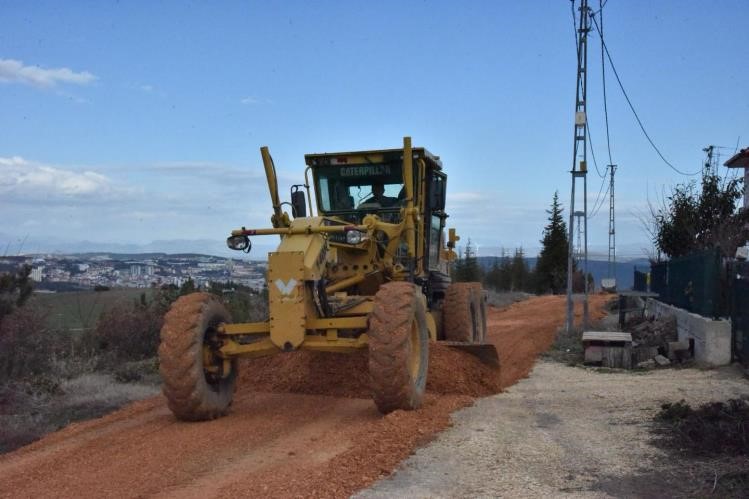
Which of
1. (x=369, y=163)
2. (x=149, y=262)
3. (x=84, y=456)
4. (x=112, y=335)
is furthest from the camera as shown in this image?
(x=149, y=262)

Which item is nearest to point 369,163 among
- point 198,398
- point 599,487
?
point 198,398

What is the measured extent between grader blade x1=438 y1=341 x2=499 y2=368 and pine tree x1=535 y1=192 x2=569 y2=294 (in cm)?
4340

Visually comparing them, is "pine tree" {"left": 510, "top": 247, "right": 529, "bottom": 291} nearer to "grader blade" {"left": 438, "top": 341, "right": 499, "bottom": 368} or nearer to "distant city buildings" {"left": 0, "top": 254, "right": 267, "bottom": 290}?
"distant city buildings" {"left": 0, "top": 254, "right": 267, "bottom": 290}

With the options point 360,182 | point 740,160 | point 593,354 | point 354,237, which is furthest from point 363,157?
point 740,160

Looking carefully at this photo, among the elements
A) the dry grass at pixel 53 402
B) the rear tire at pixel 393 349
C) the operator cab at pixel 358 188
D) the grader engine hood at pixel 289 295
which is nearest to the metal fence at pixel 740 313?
the operator cab at pixel 358 188

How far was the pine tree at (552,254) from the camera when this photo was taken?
5462 centimetres

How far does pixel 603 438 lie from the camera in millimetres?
7938

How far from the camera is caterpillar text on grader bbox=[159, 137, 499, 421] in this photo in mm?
8477

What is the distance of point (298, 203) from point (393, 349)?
3.74 metres

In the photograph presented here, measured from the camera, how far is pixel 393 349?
8156 mm

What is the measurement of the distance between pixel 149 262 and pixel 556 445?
1797cm

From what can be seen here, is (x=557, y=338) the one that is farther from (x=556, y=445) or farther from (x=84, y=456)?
(x=84, y=456)

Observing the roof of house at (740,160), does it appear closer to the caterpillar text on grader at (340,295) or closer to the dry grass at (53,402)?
the caterpillar text on grader at (340,295)

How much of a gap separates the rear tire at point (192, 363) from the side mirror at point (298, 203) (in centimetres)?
238
